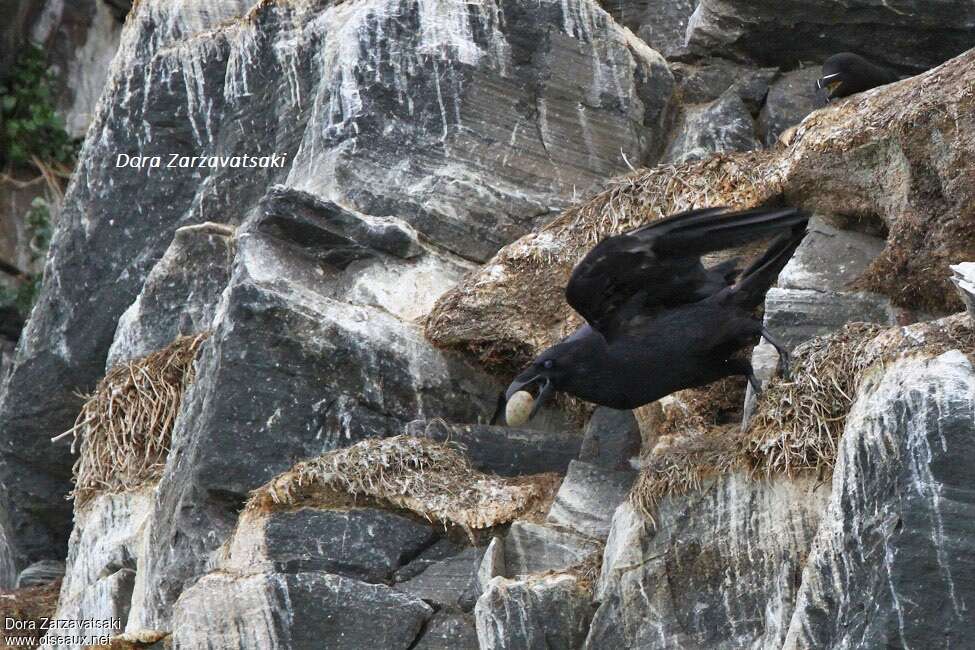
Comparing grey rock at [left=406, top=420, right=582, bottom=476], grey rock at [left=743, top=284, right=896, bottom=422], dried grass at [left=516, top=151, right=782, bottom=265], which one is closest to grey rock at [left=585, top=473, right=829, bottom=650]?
grey rock at [left=743, top=284, right=896, bottom=422]

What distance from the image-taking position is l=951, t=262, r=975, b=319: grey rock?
612 cm

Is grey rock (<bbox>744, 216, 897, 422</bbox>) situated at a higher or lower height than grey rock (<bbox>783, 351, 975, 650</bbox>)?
higher

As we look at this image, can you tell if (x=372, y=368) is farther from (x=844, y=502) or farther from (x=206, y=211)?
(x=844, y=502)

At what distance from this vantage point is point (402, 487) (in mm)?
8383

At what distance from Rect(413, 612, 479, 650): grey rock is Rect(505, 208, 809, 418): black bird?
1.09 meters

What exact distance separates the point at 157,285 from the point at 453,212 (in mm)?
2111

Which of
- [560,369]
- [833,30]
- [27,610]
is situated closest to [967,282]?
[560,369]

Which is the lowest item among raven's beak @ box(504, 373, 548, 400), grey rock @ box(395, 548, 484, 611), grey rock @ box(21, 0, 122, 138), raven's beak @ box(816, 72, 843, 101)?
grey rock @ box(395, 548, 484, 611)

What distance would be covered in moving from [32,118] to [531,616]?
9.39m

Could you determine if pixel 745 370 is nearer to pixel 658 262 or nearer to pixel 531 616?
pixel 658 262

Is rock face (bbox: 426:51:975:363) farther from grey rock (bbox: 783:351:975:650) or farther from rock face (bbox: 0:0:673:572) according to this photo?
grey rock (bbox: 783:351:975:650)

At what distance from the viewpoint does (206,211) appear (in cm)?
1147

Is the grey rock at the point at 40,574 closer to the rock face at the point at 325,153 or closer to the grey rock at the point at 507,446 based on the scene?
the rock face at the point at 325,153

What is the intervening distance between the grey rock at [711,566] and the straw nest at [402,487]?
1.19m
